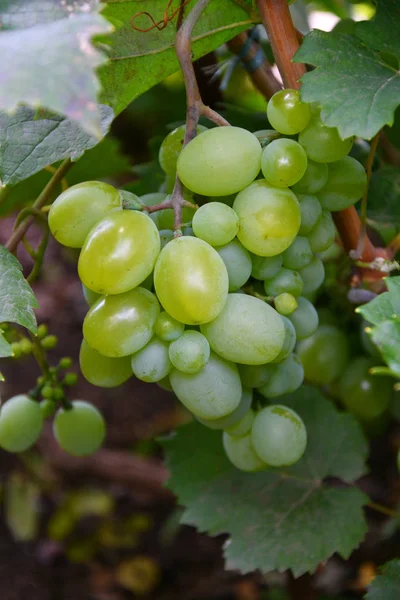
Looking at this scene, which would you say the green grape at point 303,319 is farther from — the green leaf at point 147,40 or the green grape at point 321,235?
the green leaf at point 147,40

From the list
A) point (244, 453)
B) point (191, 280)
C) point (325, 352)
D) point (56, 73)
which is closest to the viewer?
point (56, 73)

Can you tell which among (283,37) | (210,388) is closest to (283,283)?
(210,388)

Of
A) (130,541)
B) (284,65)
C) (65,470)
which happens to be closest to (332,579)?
(130,541)

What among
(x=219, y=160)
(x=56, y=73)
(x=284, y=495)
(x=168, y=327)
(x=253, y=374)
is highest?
(x=56, y=73)

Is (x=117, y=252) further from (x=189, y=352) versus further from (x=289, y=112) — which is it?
(x=289, y=112)

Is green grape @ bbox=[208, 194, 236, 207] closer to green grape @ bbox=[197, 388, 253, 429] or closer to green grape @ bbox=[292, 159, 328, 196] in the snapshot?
green grape @ bbox=[292, 159, 328, 196]

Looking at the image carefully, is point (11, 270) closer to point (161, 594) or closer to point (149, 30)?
point (149, 30)
